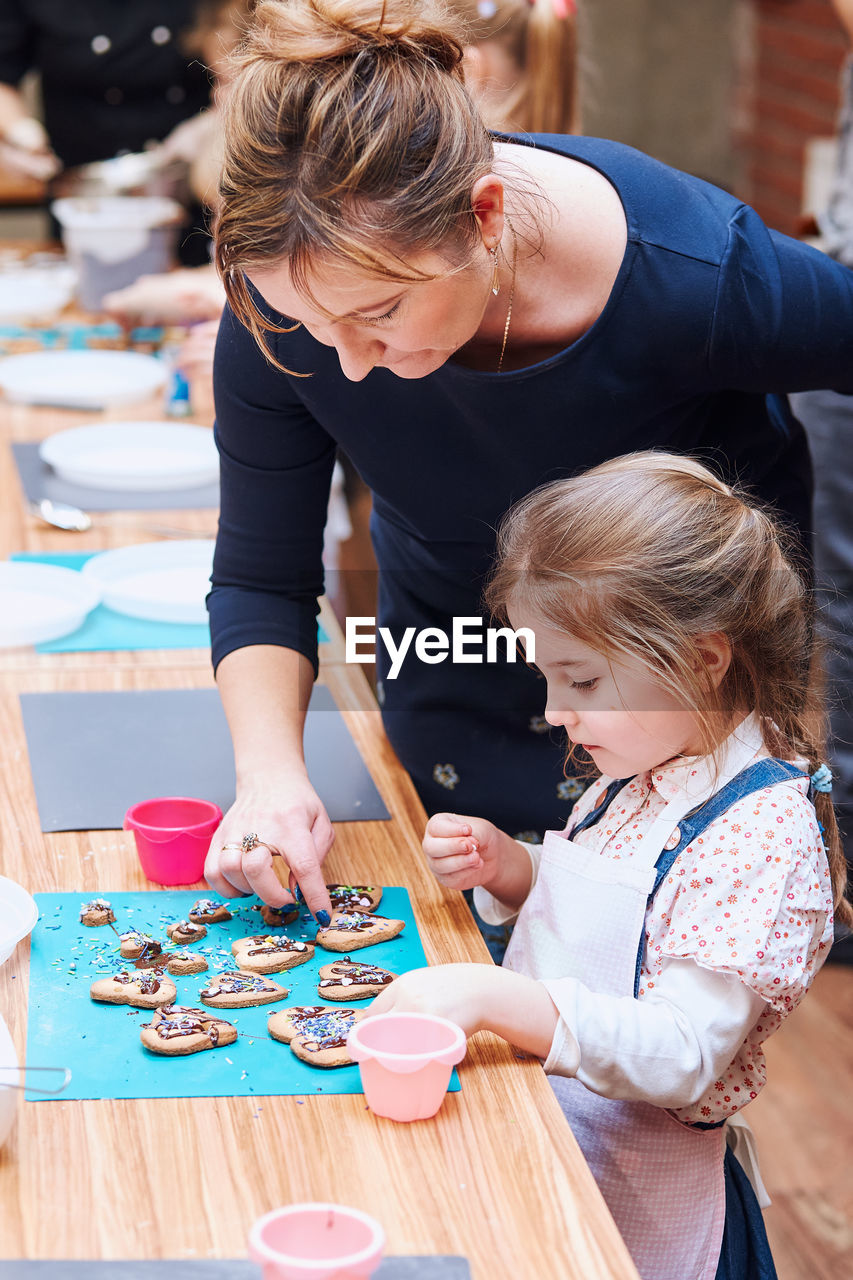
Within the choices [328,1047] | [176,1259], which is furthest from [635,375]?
[176,1259]

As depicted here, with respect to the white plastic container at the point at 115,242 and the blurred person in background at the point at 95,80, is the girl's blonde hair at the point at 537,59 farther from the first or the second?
the blurred person in background at the point at 95,80

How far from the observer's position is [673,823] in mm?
1120

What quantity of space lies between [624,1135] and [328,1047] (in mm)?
280

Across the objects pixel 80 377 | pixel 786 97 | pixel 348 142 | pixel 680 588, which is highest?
pixel 348 142

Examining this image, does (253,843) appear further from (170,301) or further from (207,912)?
(170,301)

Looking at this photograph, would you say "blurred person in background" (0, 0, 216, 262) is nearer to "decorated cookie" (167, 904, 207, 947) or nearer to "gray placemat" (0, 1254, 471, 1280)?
"decorated cookie" (167, 904, 207, 947)

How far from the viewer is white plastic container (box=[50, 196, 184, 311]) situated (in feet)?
9.66

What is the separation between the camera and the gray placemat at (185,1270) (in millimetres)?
767

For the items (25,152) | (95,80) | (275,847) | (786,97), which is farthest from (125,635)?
(786,97)

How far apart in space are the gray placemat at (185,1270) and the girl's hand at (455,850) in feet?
1.45

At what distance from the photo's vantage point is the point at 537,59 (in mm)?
2133

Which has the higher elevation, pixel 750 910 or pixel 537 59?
pixel 537 59

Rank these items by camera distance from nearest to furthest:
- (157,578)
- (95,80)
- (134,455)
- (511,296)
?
(511,296), (157,578), (134,455), (95,80)

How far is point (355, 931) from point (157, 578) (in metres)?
0.86
